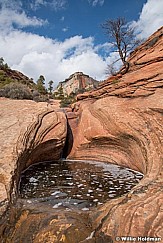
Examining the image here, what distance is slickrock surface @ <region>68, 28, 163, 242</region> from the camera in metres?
2.82

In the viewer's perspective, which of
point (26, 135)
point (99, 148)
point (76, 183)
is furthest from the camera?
point (99, 148)

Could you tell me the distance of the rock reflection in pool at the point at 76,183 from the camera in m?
4.14

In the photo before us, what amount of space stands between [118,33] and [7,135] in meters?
16.2

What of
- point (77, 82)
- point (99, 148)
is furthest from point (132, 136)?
point (77, 82)

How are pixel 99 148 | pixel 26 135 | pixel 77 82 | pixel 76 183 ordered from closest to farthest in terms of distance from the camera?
pixel 76 183, pixel 26 135, pixel 99 148, pixel 77 82

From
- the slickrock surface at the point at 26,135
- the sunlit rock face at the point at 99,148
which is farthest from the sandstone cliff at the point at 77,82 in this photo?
the slickrock surface at the point at 26,135

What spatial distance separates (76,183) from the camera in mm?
5125

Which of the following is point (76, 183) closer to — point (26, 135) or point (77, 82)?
point (26, 135)

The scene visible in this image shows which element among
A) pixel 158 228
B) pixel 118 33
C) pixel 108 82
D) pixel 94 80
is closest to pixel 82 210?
pixel 158 228

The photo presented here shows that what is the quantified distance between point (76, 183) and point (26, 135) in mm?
2094

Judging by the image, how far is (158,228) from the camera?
2555 mm

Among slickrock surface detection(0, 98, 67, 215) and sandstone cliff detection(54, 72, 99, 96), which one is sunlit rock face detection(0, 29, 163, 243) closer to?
slickrock surface detection(0, 98, 67, 215)

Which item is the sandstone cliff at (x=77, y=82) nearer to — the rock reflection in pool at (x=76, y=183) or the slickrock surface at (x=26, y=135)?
the slickrock surface at (x=26, y=135)

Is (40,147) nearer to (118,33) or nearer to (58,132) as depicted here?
(58,132)
